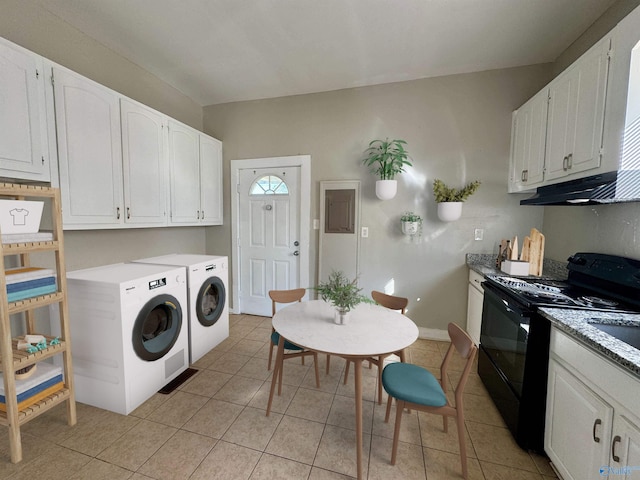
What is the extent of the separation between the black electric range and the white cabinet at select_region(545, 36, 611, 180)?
687mm

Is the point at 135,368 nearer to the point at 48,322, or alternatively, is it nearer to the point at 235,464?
the point at 48,322

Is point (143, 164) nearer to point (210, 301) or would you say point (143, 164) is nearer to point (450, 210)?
point (210, 301)

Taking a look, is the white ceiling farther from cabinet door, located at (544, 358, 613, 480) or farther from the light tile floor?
the light tile floor

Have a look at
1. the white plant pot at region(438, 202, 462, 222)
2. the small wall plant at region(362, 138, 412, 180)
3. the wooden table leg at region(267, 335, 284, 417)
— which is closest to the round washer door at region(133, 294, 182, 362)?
the wooden table leg at region(267, 335, 284, 417)

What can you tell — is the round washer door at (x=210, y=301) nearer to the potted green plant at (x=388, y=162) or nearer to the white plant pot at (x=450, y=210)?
the potted green plant at (x=388, y=162)

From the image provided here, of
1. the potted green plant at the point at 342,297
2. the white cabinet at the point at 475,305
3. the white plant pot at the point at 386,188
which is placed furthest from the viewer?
the white plant pot at the point at 386,188

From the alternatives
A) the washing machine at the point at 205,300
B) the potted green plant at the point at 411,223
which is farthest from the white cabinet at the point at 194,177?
the potted green plant at the point at 411,223

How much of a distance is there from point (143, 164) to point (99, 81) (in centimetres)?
80

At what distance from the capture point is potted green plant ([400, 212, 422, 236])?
2873mm

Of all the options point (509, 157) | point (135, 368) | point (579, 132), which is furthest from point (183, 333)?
point (509, 157)

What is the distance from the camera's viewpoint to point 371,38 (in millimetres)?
2236

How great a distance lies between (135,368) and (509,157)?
385 centimetres

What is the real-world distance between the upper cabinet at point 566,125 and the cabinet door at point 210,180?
3462mm

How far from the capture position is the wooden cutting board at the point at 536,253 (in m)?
2.30
